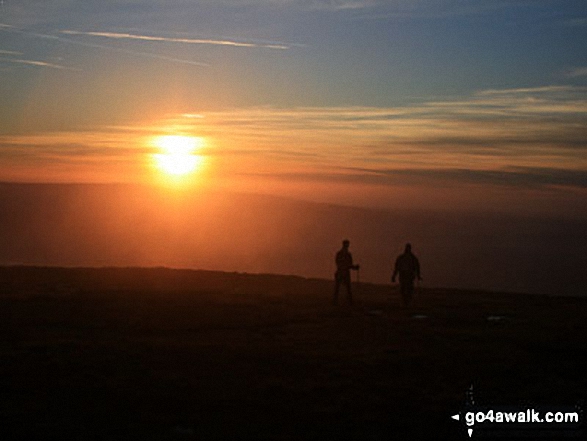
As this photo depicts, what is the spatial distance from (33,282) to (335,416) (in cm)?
2251

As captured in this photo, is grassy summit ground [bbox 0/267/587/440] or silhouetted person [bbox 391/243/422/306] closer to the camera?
grassy summit ground [bbox 0/267/587/440]

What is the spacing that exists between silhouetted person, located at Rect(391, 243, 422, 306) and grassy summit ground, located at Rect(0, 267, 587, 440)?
58 centimetres

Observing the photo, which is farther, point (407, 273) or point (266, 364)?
point (407, 273)

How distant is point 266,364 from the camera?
17.2m

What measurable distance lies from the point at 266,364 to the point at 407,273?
12.0m

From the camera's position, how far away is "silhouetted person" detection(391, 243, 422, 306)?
92.8ft

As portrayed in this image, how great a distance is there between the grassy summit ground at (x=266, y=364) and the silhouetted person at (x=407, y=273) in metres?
0.58

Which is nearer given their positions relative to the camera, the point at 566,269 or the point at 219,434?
the point at 219,434

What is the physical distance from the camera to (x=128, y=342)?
1980 centimetres

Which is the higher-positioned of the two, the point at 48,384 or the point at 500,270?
the point at 500,270

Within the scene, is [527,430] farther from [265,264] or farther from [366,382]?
[265,264]

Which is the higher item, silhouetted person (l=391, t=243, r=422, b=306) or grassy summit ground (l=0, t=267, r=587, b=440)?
silhouetted person (l=391, t=243, r=422, b=306)

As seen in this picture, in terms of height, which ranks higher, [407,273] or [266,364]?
[407,273]

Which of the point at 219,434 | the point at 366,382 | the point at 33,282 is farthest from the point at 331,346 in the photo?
the point at 33,282
